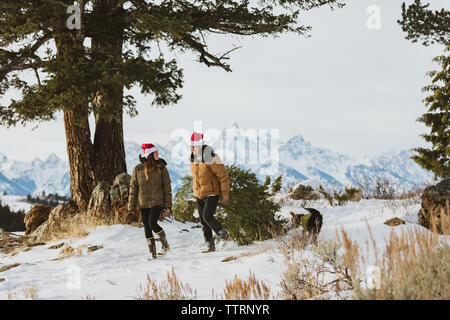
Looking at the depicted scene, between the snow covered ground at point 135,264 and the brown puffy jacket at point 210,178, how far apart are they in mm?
1023

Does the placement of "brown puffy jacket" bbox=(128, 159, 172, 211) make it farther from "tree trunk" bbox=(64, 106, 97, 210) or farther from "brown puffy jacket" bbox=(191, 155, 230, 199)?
"tree trunk" bbox=(64, 106, 97, 210)

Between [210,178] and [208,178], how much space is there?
0.03 meters

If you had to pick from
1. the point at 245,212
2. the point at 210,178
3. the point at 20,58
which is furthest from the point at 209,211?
the point at 20,58

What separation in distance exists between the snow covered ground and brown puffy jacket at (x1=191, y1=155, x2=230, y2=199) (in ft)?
3.36

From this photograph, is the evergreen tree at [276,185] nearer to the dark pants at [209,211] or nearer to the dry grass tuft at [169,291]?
the dark pants at [209,211]

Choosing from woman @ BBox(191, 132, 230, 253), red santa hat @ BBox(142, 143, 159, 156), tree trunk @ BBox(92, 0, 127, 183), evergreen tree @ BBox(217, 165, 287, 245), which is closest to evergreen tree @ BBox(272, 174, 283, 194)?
tree trunk @ BBox(92, 0, 127, 183)

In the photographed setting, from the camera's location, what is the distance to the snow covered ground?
4.87m

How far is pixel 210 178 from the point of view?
6.66 m

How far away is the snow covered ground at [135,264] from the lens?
192 inches

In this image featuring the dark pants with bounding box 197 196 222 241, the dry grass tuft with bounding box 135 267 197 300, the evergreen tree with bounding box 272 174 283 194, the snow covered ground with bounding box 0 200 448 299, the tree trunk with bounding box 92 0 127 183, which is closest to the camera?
the dry grass tuft with bounding box 135 267 197 300

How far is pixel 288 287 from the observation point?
12.7 feet

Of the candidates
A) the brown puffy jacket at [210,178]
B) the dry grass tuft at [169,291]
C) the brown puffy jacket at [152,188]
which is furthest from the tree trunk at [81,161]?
the dry grass tuft at [169,291]

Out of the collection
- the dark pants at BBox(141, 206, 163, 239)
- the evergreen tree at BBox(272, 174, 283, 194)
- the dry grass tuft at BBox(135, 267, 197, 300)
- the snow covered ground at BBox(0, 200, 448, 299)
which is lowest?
the snow covered ground at BBox(0, 200, 448, 299)
